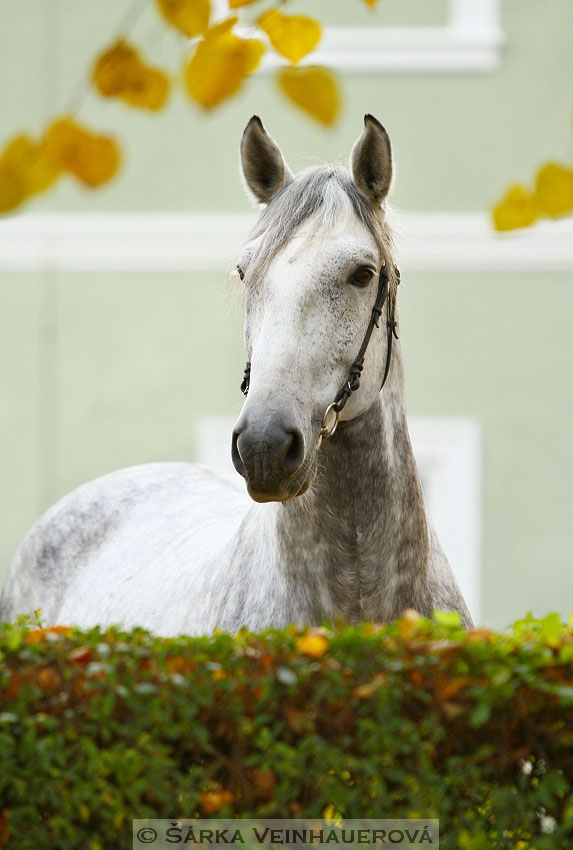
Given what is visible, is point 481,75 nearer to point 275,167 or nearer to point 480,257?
point 480,257

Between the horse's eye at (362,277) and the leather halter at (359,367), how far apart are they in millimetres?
64

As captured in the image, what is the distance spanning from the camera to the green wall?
9188 mm

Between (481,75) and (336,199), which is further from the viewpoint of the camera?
(481,75)

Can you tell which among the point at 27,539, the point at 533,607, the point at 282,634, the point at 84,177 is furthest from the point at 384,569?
the point at 533,607

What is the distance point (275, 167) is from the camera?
12.1ft

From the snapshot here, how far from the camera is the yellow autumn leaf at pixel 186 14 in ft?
6.30

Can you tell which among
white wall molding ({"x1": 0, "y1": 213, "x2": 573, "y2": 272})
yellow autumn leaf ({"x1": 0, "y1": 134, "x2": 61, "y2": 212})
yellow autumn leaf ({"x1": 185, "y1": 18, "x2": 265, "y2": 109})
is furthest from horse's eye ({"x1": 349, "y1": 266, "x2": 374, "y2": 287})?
white wall molding ({"x1": 0, "y1": 213, "x2": 573, "y2": 272})

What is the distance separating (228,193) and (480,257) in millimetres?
2040

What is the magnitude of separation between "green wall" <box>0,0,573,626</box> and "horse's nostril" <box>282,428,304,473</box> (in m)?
6.09

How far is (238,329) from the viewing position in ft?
29.5

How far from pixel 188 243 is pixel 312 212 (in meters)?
6.11

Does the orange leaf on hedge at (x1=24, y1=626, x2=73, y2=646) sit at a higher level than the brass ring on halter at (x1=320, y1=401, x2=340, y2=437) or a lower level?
lower

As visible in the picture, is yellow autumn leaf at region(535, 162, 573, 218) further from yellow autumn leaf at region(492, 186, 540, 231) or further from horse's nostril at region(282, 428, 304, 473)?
horse's nostril at region(282, 428, 304, 473)

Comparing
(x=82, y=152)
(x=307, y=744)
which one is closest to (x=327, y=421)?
(x=307, y=744)
